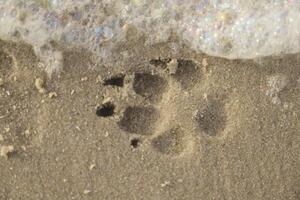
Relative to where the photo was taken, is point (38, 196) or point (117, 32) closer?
point (38, 196)

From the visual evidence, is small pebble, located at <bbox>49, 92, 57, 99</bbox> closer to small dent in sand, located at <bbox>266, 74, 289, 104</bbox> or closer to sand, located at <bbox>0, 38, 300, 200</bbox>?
sand, located at <bbox>0, 38, 300, 200</bbox>

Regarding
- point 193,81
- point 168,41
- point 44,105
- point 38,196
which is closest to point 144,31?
point 168,41

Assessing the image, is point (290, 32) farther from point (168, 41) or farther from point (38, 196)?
point (38, 196)

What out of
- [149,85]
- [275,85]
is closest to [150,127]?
[149,85]

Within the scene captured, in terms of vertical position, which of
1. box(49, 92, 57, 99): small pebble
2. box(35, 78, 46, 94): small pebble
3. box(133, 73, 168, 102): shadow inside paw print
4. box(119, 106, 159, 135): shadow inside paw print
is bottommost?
box(119, 106, 159, 135): shadow inside paw print

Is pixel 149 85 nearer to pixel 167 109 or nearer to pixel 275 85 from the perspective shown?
pixel 167 109

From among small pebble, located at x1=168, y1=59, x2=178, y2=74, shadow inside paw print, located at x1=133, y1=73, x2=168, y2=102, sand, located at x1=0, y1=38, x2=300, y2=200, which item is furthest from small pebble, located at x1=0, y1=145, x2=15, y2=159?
small pebble, located at x1=168, y1=59, x2=178, y2=74

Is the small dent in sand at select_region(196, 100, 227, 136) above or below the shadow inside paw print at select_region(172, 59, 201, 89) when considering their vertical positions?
below

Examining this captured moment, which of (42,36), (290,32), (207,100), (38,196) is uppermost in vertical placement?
(42,36)
